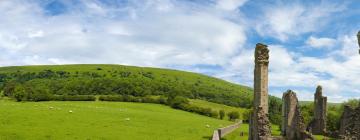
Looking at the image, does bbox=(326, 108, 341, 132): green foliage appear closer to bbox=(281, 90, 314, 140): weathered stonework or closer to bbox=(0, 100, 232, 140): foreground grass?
bbox=(281, 90, 314, 140): weathered stonework

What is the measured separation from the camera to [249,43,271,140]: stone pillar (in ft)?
89.6

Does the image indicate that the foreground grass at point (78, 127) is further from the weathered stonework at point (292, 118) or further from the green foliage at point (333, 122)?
the green foliage at point (333, 122)

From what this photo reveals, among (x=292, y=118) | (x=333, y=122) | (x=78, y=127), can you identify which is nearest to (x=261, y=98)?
(x=292, y=118)

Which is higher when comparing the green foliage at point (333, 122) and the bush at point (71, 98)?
the bush at point (71, 98)

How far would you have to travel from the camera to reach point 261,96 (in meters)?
28.5

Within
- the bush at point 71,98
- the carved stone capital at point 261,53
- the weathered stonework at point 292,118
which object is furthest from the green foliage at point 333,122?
the bush at point 71,98

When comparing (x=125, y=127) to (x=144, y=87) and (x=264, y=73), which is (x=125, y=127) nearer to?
(x=264, y=73)

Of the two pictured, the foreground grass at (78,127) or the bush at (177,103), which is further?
the bush at (177,103)

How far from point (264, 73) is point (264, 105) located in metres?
2.31

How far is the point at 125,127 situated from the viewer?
46594mm

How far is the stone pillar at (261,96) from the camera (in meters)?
27.3

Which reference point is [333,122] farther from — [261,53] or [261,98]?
[261,53]

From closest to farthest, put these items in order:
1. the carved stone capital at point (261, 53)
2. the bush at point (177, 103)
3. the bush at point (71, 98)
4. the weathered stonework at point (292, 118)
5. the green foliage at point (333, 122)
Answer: the carved stone capital at point (261, 53) < the weathered stonework at point (292, 118) < the green foliage at point (333, 122) < the bush at point (71, 98) < the bush at point (177, 103)

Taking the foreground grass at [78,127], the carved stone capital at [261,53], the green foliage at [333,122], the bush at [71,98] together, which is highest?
the carved stone capital at [261,53]
